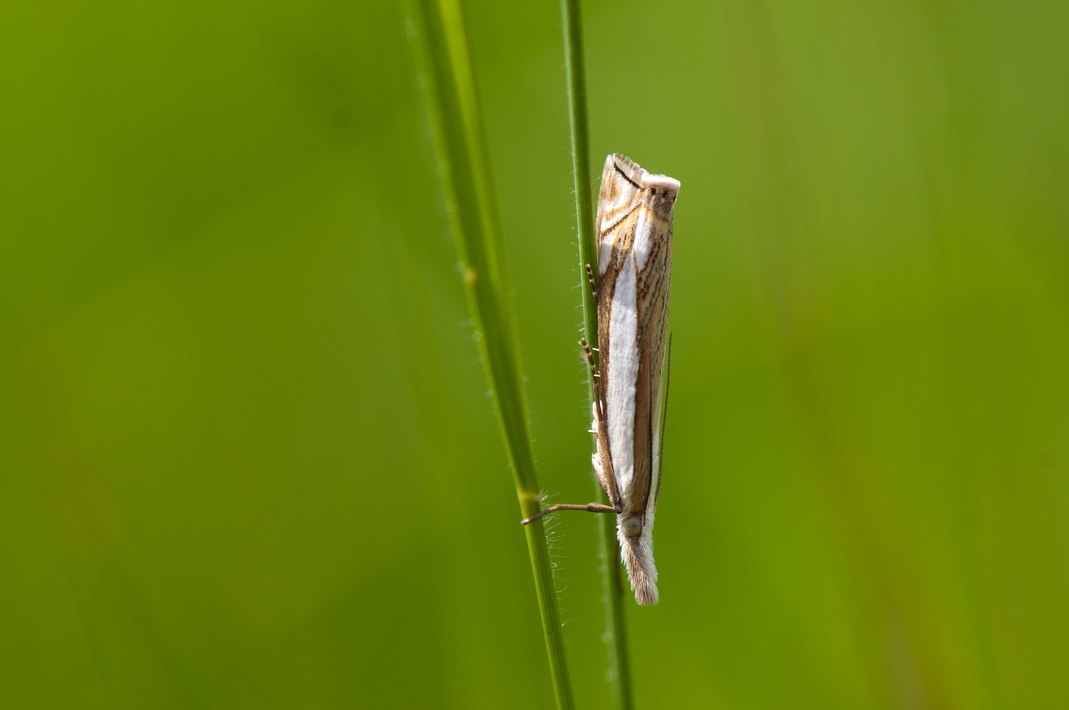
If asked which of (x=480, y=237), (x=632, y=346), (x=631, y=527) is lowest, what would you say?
(x=631, y=527)

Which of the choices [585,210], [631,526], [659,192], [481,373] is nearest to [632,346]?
[659,192]

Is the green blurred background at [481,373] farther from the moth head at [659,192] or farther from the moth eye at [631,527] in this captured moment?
the moth head at [659,192]

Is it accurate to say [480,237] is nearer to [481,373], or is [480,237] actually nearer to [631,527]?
[631,527]

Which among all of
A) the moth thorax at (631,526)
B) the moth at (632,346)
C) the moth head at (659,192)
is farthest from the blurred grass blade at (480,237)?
the moth head at (659,192)

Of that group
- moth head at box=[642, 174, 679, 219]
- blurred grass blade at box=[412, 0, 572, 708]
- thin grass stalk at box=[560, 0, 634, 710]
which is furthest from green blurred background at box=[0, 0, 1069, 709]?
blurred grass blade at box=[412, 0, 572, 708]

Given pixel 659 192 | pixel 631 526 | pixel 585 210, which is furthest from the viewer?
pixel 631 526

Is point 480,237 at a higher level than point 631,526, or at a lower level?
higher

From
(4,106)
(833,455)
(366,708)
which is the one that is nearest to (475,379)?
(366,708)
